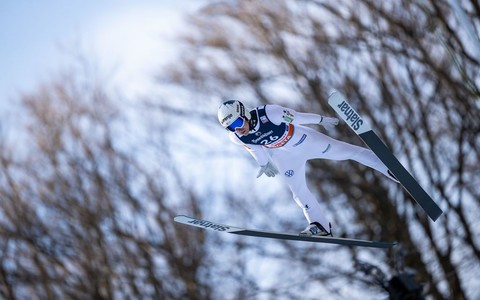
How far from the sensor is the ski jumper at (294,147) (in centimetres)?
635

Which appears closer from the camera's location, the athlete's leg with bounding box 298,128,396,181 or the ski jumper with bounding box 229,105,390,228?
the ski jumper with bounding box 229,105,390,228

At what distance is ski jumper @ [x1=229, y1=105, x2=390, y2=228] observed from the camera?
20.8 ft

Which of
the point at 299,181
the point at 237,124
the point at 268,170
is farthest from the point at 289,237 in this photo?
the point at 237,124

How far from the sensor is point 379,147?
650cm

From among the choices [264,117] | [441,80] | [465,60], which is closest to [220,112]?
[264,117]

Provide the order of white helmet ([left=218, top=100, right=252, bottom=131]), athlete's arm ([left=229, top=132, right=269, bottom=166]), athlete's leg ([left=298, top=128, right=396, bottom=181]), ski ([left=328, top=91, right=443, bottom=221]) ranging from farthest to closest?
1. athlete's leg ([left=298, top=128, right=396, bottom=181])
2. athlete's arm ([left=229, top=132, right=269, bottom=166])
3. ski ([left=328, top=91, right=443, bottom=221])
4. white helmet ([left=218, top=100, right=252, bottom=131])

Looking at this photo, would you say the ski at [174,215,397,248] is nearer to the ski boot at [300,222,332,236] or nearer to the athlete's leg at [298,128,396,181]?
the ski boot at [300,222,332,236]

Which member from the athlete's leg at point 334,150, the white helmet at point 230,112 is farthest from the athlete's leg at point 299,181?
the white helmet at point 230,112

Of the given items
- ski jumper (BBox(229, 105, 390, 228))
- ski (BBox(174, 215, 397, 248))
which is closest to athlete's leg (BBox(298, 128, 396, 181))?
ski jumper (BBox(229, 105, 390, 228))

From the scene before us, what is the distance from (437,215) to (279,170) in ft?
4.86

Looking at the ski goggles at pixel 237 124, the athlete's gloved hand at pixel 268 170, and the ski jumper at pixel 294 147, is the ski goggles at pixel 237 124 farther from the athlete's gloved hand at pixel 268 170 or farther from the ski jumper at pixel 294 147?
the athlete's gloved hand at pixel 268 170

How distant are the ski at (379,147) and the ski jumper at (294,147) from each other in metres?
0.19

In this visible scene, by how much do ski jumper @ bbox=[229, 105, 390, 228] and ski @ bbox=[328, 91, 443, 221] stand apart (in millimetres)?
194

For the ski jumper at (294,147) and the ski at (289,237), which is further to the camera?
the ski at (289,237)
